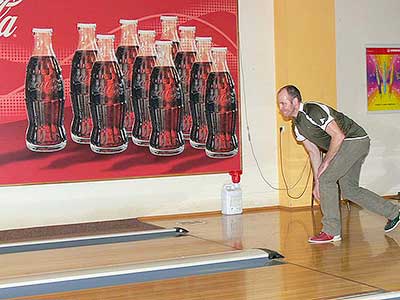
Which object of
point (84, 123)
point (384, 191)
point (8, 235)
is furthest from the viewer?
point (384, 191)

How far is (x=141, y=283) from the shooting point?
4047 mm

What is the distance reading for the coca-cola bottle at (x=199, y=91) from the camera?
7.21 m

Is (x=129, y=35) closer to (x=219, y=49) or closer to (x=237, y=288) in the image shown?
(x=219, y=49)

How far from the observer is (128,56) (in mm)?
6930

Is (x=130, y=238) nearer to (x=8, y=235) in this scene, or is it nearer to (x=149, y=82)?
(x=8, y=235)

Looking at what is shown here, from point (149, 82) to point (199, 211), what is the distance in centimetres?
142

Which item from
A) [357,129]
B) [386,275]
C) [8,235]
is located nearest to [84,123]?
[8,235]

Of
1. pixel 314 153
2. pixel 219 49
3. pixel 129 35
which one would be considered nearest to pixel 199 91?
pixel 219 49

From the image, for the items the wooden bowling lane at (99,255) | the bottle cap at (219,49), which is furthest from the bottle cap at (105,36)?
the wooden bowling lane at (99,255)

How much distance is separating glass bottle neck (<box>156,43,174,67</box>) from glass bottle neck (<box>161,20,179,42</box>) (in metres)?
0.07

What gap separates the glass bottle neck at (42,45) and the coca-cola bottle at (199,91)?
146 centimetres

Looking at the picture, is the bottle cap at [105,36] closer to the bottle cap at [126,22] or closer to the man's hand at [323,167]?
the bottle cap at [126,22]

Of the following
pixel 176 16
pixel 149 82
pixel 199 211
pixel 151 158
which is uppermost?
pixel 176 16

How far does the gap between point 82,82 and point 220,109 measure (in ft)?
4.85
